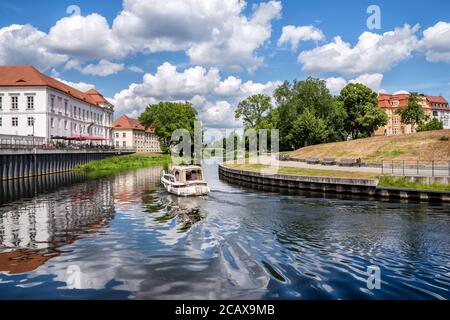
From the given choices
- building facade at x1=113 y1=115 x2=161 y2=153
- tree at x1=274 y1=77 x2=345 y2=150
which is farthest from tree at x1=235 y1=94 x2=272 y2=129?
building facade at x1=113 y1=115 x2=161 y2=153

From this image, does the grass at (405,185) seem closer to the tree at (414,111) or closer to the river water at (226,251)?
the river water at (226,251)

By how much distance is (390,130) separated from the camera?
150m

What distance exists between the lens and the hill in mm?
55812

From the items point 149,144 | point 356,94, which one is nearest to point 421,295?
point 356,94

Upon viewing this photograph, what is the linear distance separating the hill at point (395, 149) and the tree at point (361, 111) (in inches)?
869

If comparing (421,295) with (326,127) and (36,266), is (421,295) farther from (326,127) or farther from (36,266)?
(326,127)

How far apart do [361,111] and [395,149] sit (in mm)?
36213

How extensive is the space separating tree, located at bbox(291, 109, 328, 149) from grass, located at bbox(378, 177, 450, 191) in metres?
53.5

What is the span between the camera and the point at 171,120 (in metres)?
129

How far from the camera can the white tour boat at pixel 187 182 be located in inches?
1303

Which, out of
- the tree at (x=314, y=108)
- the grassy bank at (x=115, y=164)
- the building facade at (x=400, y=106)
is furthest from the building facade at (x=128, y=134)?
the building facade at (x=400, y=106)

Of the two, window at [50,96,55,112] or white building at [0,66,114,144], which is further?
window at [50,96,55,112]

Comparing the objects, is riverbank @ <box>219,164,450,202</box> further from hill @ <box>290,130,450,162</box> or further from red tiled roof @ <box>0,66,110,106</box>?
red tiled roof @ <box>0,66,110,106</box>

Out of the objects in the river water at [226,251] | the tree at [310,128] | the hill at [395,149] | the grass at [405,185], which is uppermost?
the tree at [310,128]
